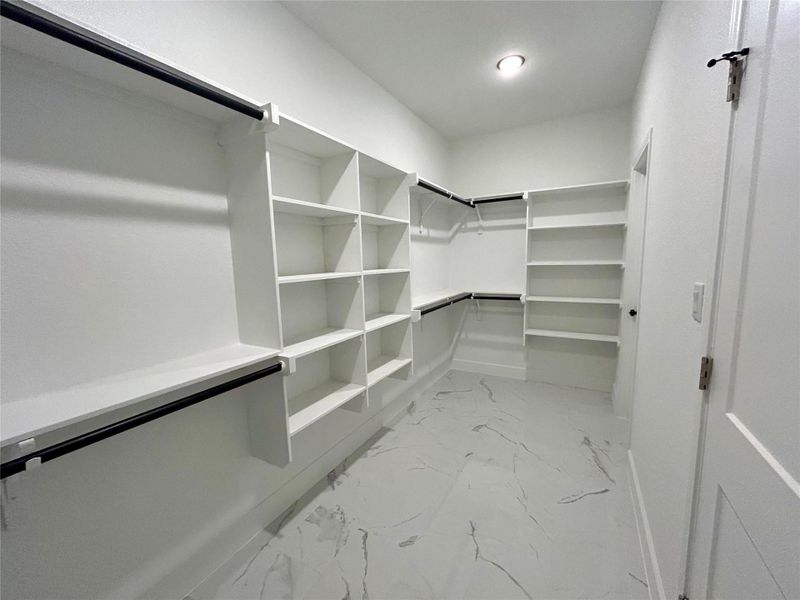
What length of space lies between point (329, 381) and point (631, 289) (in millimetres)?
2342

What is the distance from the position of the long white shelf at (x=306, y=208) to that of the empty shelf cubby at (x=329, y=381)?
2.38ft

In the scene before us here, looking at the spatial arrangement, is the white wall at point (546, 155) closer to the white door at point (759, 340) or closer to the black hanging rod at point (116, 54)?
the white door at point (759, 340)

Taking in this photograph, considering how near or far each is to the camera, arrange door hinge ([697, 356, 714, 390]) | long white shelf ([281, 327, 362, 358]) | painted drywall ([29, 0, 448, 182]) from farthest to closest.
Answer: long white shelf ([281, 327, 362, 358]) → painted drywall ([29, 0, 448, 182]) → door hinge ([697, 356, 714, 390])

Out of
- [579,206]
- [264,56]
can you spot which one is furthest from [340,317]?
[579,206]

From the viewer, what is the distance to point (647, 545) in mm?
1474

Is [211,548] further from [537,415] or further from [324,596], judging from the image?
[537,415]

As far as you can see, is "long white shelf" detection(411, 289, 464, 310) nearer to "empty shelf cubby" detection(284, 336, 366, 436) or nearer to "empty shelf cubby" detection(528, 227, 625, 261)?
"empty shelf cubby" detection(284, 336, 366, 436)

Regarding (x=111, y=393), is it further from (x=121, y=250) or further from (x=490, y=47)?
(x=490, y=47)

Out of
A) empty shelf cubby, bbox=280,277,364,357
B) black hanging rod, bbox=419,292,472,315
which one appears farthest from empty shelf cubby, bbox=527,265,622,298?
empty shelf cubby, bbox=280,277,364,357

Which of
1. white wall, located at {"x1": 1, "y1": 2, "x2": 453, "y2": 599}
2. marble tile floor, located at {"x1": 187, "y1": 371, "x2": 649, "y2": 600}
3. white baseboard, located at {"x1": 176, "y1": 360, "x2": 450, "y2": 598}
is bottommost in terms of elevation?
marble tile floor, located at {"x1": 187, "y1": 371, "x2": 649, "y2": 600}

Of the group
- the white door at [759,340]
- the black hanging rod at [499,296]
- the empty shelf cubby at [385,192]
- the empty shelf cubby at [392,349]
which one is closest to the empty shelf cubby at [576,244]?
the black hanging rod at [499,296]

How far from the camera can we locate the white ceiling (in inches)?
69.9

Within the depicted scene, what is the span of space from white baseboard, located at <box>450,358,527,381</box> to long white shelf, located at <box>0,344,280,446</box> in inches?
114

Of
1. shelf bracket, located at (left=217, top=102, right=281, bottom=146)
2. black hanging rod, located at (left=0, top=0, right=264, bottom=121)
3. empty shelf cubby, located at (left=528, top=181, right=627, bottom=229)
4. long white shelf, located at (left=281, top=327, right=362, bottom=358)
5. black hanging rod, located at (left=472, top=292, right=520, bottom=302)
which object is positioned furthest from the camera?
black hanging rod, located at (left=472, top=292, right=520, bottom=302)
